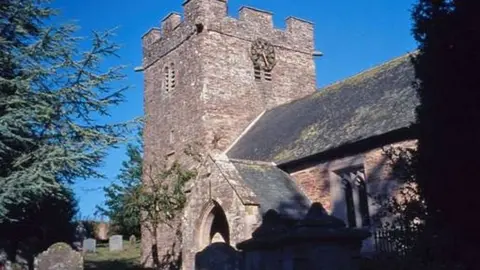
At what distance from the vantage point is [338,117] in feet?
59.2

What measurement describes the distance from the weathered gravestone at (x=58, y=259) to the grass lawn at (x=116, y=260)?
7736mm

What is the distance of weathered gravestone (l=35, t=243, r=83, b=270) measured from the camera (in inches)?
478

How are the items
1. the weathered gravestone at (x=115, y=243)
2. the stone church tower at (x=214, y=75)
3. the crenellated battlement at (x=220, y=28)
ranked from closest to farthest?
the stone church tower at (x=214, y=75) < the crenellated battlement at (x=220, y=28) < the weathered gravestone at (x=115, y=243)

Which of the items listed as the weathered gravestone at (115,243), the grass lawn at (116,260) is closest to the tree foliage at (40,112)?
the grass lawn at (116,260)

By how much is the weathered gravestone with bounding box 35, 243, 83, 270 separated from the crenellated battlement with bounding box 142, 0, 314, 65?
13.6m

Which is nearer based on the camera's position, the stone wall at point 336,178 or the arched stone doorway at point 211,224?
the stone wall at point 336,178

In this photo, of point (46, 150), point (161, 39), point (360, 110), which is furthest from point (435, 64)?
point (161, 39)

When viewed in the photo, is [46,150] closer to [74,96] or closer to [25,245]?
[74,96]

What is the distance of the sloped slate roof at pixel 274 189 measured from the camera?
1457 cm

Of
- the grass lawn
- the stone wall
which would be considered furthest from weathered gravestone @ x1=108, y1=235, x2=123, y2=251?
the stone wall

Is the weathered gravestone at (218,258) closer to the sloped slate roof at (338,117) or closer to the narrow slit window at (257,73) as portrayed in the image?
the sloped slate roof at (338,117)

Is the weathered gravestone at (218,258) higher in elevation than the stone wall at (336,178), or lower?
lower

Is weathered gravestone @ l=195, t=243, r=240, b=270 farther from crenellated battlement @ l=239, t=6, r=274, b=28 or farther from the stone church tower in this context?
crenellated battlement @ l=239, t=6, r=274, b=28

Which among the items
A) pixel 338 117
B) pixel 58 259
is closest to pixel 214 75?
pixel 338 117
